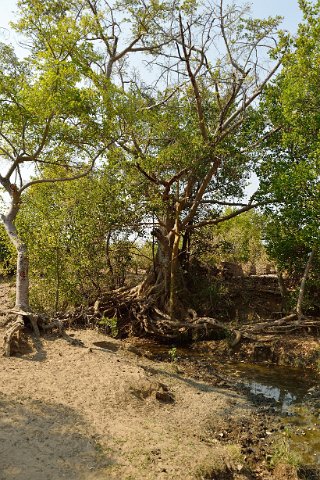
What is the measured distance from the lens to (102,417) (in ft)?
21.9

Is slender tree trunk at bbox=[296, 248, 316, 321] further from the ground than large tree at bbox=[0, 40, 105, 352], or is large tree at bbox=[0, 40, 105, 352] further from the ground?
large tree at bbox=[0, 40, 105, 352]

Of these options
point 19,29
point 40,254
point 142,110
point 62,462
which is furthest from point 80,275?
point 62,462

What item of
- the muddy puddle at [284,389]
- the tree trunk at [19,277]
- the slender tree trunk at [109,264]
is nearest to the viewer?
the muddy puddle at [284,389]

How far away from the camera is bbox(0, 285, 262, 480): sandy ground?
523 centimetres

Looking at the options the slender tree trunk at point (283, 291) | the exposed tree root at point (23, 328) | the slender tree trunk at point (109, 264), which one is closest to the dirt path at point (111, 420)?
the exposed tree root at point (23, 328)

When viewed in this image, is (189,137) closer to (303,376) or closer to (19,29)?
(19,29)

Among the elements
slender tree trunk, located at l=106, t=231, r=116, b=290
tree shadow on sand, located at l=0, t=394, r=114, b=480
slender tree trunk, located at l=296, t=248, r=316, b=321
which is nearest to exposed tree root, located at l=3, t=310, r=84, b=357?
tree shadow on sand, located at l=0, t=394, r=114, b=480

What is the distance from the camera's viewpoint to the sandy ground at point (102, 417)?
5.23m

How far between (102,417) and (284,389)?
16.4 feet

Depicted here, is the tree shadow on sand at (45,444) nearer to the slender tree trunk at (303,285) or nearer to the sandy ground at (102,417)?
the sandy ground at (102,417)

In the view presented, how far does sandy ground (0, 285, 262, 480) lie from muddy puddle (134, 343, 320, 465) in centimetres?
86

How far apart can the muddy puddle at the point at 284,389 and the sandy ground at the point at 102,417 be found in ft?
2.81

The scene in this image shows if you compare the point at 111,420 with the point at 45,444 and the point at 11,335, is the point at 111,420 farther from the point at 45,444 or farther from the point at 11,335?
the point at 11,335

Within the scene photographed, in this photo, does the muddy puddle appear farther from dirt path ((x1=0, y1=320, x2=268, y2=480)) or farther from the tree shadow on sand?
the tree shadow on sand
